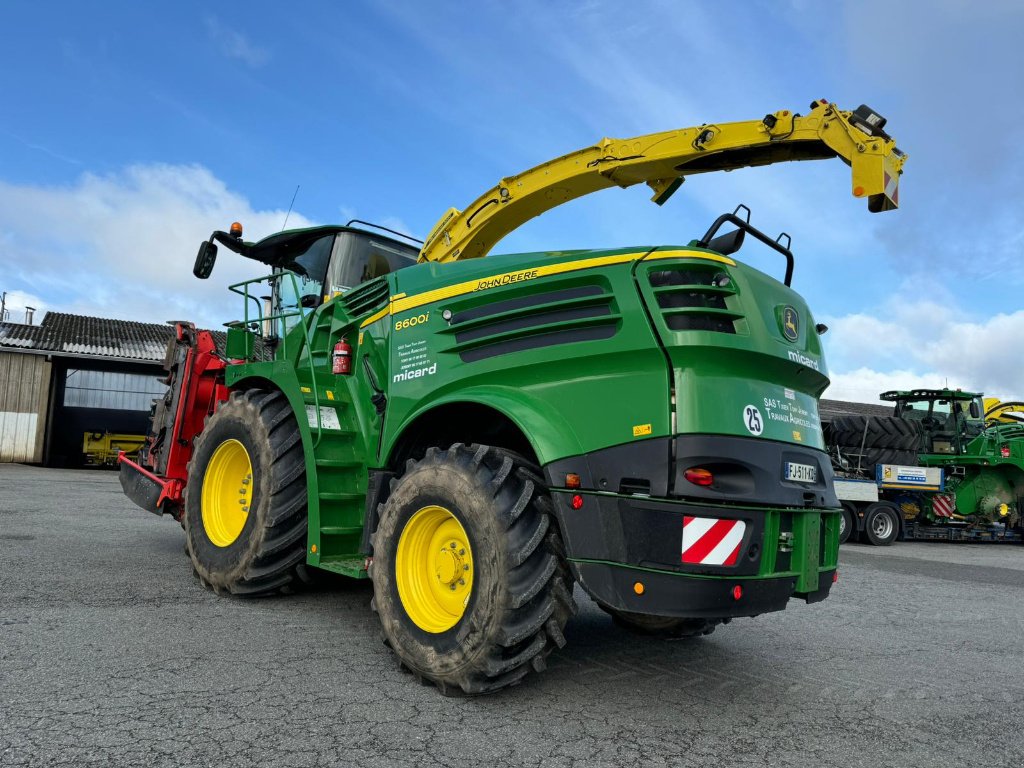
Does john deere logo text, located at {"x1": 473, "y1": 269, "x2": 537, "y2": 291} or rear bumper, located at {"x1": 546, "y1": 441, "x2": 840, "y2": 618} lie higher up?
john deere logo text, located at {"x1": 473, "y1": 269, "x2": 537, "y2": 291}

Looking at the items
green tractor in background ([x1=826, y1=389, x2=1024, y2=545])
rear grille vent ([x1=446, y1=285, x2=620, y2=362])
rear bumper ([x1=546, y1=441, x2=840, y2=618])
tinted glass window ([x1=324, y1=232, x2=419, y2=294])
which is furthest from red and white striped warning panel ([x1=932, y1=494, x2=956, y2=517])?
rear grille vent ([x1=446, y1=285, x2=620, y2=362])

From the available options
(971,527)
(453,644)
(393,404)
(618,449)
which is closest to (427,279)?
(393,404)

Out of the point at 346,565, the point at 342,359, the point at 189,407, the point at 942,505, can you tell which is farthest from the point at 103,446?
the point at 942,505

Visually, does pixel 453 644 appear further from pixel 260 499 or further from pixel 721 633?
pixel 721 633

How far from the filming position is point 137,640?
4.04 metres

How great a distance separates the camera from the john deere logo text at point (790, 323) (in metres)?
3.69

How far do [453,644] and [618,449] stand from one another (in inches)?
45.4

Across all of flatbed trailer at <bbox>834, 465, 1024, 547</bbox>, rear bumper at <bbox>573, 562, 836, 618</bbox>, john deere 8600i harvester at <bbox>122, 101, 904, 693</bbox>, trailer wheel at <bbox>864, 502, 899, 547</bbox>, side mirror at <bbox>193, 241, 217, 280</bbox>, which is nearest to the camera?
rear bumper at <bbox>573, 562, 836, 618</bbox>

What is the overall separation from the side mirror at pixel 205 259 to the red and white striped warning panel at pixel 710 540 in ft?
16.1

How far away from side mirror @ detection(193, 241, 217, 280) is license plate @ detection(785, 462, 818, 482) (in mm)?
5009

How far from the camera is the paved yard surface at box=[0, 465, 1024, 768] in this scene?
9.47 feet

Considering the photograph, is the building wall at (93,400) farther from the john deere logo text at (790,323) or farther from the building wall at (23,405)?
the john deere logo text at (790,323)

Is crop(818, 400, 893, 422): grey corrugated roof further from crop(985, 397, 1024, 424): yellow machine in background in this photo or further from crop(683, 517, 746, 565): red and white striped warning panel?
crop(683, 517, 746, 565): red and white striped warning panel

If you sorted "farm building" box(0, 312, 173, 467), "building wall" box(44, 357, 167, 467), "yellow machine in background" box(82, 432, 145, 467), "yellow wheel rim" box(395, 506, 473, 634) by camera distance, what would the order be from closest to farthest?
"yellow wheel rim" box(395, 506, 473, 634)
"farm building" box(0, 312, 173, 467)
"yellow machine in background" box(82, 432, 145, 467)
"building wall" box(44, 357, 167, 467)
